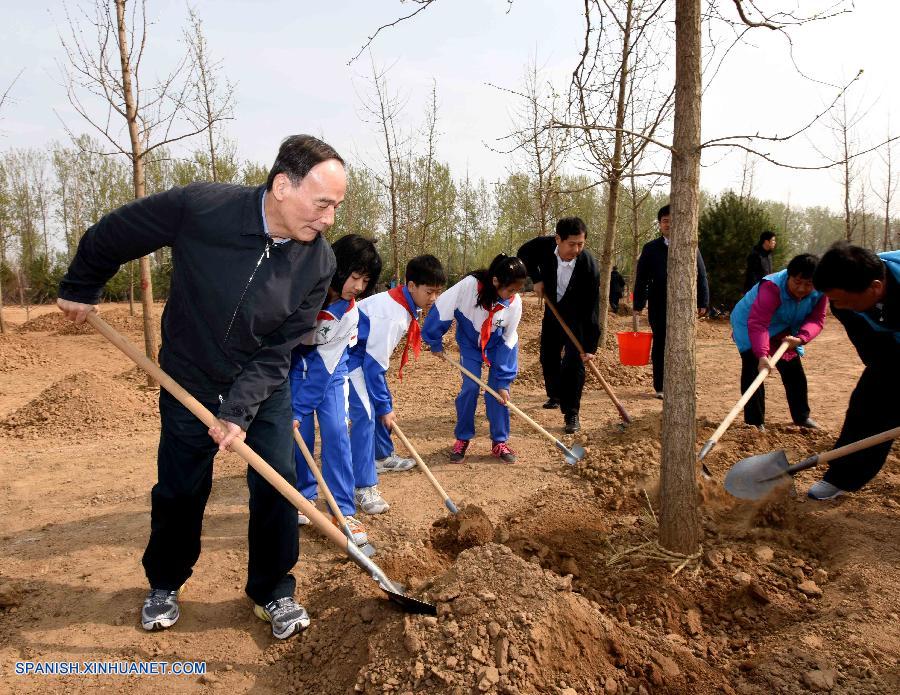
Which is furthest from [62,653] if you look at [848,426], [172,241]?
[848,426]

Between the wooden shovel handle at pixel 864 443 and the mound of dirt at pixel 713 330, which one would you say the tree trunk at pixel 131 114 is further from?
the mound of dirt at pixel 713 330

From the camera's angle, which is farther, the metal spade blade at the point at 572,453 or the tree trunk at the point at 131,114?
the tree trunk at the point at 131,114

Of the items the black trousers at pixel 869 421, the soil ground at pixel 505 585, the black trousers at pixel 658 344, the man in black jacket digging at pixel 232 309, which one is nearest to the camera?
the soil ground at pixel 505 585

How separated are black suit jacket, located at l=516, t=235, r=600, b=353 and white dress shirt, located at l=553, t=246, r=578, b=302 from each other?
3 centimetres

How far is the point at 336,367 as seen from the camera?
11.5 ft

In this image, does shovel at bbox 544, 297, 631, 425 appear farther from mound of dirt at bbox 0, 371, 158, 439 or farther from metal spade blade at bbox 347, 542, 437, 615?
mound of dirt at bbox 0, 371, 158, 439

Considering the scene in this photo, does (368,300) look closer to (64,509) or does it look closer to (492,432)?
(492,432)

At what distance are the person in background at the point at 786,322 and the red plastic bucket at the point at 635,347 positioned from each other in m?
1.74

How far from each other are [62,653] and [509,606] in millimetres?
1799

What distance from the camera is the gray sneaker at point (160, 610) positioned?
2572 millimetres

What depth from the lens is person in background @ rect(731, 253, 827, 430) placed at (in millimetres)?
4457

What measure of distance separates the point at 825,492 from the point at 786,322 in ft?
4.91

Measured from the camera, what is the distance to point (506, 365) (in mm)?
4906

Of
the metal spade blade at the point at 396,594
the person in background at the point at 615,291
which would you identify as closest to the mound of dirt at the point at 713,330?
the person in background at the point at 615,291
